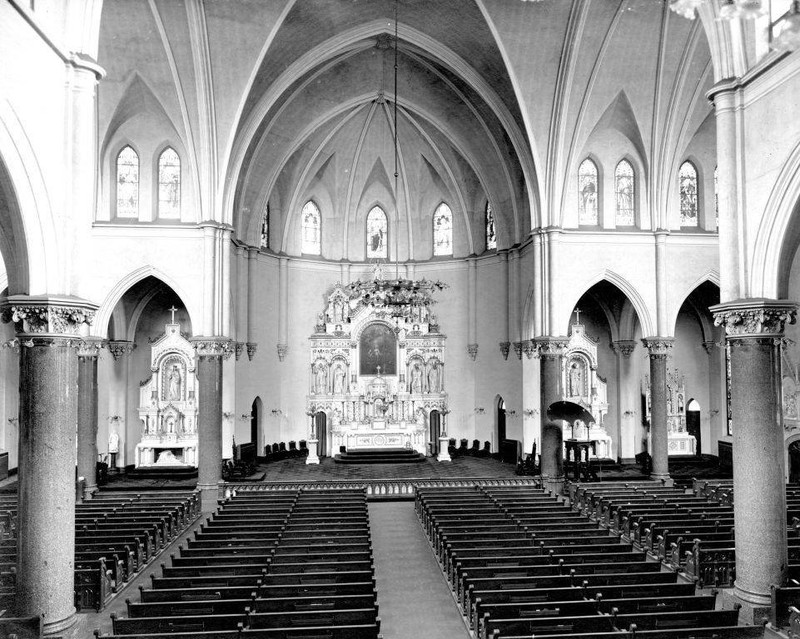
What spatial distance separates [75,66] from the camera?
43.8 ft

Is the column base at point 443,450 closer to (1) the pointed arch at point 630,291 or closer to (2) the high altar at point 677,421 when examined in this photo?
(2) the high altar at point 677,421

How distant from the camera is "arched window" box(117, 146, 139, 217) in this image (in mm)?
28000

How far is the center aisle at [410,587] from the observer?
1316cm

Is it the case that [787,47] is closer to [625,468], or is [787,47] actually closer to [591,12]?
[591,12]

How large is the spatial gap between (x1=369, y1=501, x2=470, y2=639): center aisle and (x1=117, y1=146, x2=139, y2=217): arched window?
1578 centimetres

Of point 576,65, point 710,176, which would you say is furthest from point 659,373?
point 576,65

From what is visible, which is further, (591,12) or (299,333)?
(299,333)

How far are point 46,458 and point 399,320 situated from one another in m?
27.5

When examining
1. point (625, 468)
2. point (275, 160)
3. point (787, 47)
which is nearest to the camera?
point (787, 47)

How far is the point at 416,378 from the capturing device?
128 ft

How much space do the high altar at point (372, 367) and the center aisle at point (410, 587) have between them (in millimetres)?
15065

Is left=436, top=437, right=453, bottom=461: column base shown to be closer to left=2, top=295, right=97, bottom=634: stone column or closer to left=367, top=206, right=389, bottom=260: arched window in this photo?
left=367, top=206, right=389, bottom=260: arched window

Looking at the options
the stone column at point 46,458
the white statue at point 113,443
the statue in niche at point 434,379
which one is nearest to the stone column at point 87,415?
the white statue at point 113,443

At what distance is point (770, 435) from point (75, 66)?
15.3 metres
